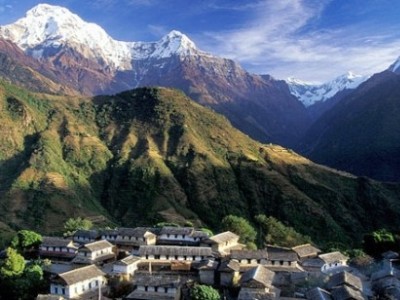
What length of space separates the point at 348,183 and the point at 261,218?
264 ft

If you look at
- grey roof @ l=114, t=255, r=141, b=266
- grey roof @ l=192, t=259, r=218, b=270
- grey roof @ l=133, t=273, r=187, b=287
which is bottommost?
grey roof @ l=133, t=273, r=187, b=287

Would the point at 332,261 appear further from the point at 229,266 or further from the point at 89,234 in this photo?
the point at 89,234

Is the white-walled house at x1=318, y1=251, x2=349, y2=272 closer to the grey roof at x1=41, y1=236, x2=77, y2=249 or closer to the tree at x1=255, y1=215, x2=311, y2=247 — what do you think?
the tree at x1=255, y1=215, x2=311, y2=247

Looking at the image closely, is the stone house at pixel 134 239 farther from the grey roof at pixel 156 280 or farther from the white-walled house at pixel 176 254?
the grey roof at pixel 156 280

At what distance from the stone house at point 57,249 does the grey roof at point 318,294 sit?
39.9 m

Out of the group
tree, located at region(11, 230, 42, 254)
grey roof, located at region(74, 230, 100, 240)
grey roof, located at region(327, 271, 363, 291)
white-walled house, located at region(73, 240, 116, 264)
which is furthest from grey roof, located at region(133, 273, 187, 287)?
tree, located at region(11, 230, 42, 254)

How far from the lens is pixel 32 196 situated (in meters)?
160

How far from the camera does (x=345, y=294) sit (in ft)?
200

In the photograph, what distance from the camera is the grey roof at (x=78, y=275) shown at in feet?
217

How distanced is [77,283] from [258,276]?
23.2 metres

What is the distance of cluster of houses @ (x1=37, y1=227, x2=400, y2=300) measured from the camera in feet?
213

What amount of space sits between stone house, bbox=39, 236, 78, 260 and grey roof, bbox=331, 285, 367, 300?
42.7 meters

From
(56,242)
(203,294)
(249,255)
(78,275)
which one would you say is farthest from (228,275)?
(56,242)

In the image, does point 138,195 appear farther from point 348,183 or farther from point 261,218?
point 348,183
